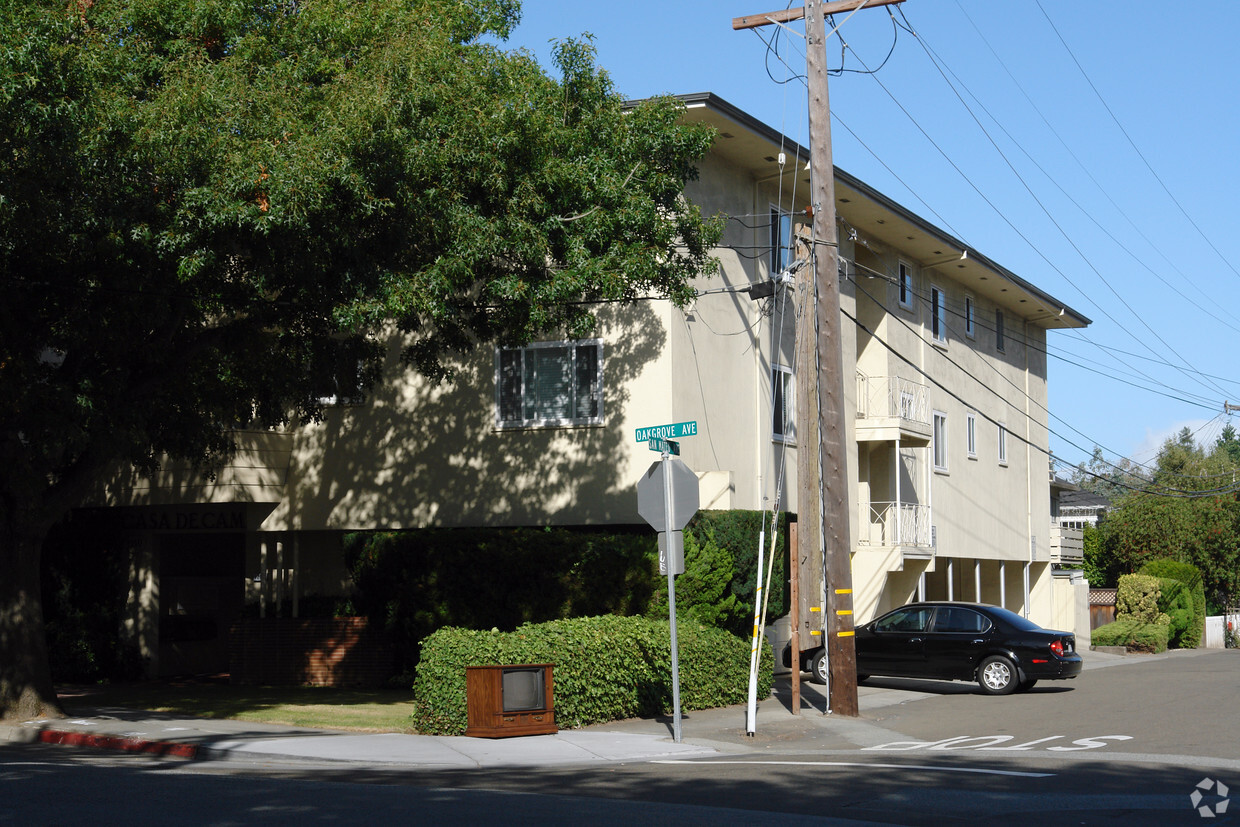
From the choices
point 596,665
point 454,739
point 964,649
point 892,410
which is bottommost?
point 454,739

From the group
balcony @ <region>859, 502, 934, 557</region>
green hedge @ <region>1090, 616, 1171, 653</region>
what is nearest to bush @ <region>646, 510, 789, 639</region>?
balcony @ <region>859, 502, 934, 557</region>

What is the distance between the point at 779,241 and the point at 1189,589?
76.9 feet

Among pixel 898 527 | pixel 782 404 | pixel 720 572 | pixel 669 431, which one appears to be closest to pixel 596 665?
pixel 669 431

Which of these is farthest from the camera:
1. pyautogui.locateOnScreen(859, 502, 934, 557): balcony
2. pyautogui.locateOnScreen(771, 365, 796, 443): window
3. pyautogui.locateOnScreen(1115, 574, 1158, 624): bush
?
pyautogui.locateOnScreen(1115, 574, 1158, 624): bush

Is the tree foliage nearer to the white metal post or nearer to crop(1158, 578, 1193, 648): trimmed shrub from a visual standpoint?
crop(1158, 578, 1193, 648): trimmed shrub

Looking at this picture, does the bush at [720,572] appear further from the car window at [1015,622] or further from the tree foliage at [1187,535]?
the tree foliage at [1187,535]

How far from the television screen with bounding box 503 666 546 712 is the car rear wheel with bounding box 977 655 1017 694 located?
907 cm

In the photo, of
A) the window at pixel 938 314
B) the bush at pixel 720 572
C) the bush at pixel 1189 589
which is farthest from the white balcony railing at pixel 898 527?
the bush at pixel 1189 589

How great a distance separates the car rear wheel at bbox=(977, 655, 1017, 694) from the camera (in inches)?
805

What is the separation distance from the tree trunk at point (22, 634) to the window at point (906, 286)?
19.9 m

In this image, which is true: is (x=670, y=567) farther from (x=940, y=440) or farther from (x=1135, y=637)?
(x=1135, y=637)

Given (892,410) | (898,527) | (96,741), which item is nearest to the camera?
(96,741)

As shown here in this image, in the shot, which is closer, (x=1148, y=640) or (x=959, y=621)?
(x=959, y=621)

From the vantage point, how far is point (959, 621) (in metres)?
21.1
